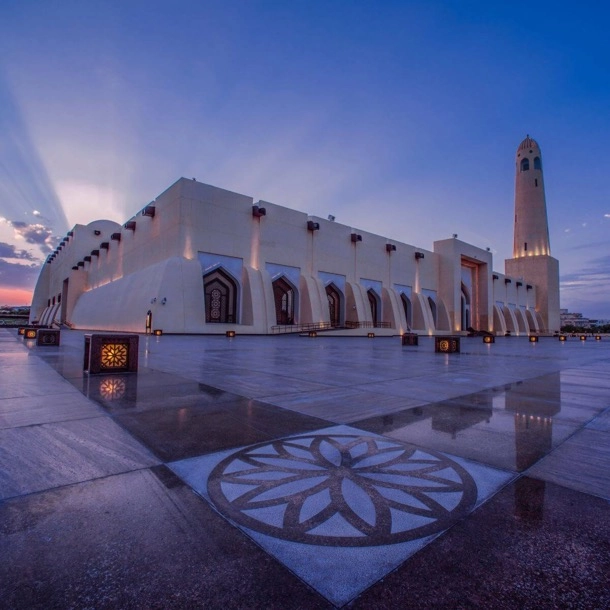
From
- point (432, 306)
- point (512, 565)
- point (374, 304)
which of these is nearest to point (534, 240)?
point (432, 306)

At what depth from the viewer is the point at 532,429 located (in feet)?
11.3

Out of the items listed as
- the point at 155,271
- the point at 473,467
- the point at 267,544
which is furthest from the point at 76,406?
the point at 155,271

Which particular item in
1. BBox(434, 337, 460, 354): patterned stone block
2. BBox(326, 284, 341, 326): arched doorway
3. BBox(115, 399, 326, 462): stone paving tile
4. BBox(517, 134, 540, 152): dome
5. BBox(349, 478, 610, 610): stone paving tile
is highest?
BBox(517, 134, 540, 152): dome

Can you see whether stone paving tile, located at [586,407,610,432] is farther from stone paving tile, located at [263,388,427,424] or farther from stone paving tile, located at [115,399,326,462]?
stone paving tile, located at [115,399,326,462]

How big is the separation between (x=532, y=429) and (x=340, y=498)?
2410 millimetres

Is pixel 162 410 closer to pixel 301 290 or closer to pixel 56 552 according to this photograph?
pixel 56 552

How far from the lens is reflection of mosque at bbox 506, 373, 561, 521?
6.56 ft

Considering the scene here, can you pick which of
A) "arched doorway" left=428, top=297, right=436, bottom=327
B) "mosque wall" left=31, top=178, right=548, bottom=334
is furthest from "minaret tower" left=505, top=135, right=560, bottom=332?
"arched doorway" left=428, top=297, right=436, bottom=327

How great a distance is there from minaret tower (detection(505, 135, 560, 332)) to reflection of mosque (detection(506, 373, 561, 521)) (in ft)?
232

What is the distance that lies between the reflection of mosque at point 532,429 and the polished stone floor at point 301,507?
22 millimetres

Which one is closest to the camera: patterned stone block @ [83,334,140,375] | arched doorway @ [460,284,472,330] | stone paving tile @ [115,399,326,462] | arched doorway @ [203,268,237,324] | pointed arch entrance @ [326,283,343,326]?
stone paving tile @ [115,399,326,462]

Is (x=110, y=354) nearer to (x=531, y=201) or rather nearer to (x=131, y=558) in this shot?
(x=131, y=558)

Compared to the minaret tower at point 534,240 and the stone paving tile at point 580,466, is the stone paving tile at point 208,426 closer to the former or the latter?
the stone paving tile at point 580,466

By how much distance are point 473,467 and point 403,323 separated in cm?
4113
